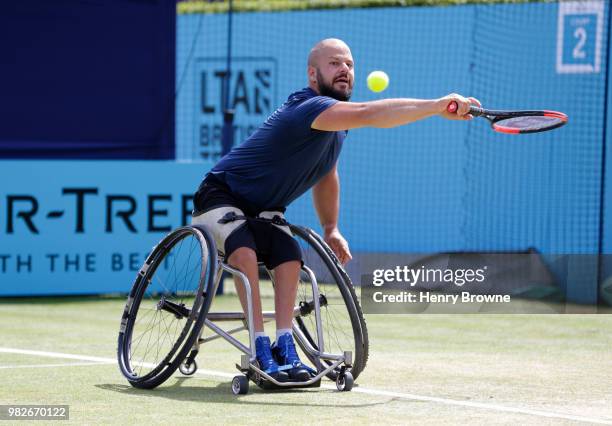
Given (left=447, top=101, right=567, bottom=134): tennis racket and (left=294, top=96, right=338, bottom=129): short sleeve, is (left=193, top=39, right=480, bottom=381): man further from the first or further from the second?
(left=447, top=101, right=567, bottom=134): tennis racket

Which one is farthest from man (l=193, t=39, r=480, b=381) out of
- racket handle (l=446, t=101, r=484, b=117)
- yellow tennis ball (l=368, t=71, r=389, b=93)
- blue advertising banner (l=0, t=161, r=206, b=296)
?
blue advertising banner (l=0, t=161, r=206, b=296)

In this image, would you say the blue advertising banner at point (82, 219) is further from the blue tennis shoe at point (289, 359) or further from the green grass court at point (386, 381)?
the blue tennis shoe at point (289, 359)

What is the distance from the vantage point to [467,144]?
603 inches

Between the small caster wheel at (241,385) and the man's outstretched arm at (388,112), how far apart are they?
1126mm

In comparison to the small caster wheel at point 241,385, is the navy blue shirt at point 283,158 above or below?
above

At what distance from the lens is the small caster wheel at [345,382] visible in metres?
5.44

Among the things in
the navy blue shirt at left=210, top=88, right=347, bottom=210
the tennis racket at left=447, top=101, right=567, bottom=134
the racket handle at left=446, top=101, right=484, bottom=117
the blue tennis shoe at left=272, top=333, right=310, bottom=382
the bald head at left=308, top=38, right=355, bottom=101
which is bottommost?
the blue tennis shoe at left=272, top=333, right=310, bottom=382

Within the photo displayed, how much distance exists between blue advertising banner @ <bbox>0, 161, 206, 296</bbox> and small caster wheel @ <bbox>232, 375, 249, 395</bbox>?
609 centimetres

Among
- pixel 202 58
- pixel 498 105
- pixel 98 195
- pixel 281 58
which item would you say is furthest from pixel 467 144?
pixel 98 195

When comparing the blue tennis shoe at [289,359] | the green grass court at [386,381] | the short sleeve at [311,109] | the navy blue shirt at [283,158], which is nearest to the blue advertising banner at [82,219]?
the green grass court at [386,381]

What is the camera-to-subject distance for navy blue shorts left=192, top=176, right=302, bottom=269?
18.1 feet

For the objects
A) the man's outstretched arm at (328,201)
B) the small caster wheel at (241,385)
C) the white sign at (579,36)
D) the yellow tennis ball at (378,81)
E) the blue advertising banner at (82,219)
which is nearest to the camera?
the small caster wheel at (241,385)

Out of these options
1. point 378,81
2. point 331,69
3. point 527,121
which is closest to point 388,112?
point 331,69

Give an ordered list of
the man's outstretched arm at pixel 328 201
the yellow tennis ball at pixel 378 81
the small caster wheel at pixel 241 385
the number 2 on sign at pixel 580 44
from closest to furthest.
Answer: the small caster wheel at pixel 241 385, the man's outstretched arm at pixel 328 201, the yellow tennis ball at pixel 378 81, the number 2 on sign at pixel 580 44
